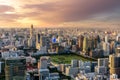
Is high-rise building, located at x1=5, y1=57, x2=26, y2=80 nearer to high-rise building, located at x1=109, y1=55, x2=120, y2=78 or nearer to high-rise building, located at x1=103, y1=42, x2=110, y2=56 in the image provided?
high-rise building, located at x1=109, y1=55, x2=120, y2=78

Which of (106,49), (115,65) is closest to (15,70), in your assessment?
(115,65)

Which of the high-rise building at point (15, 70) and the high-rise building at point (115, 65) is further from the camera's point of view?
the high-rise building at point (115, 65)

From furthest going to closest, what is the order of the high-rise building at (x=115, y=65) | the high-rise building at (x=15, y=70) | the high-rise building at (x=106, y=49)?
the high-rise building at (x=106, y=49), the high-rise building at (x=115, y=65), the high-rise building at (x=15, y=70)

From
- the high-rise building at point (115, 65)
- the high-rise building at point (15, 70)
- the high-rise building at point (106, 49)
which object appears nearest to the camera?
the high-rise building at point (15, 70)

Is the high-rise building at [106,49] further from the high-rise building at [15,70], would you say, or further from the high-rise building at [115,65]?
the high-rise building at [15,70]

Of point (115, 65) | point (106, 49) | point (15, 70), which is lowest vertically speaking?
point (115, 65)

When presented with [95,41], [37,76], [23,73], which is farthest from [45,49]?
[23,73]

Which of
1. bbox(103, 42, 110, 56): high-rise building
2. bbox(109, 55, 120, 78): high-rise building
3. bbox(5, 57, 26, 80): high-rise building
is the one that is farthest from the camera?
bbox(103, 42, 110, 56): high-rise building

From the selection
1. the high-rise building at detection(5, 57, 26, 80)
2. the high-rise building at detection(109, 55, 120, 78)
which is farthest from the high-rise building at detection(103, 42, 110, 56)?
the high-rise building at detection(5, 57, 26, 80)

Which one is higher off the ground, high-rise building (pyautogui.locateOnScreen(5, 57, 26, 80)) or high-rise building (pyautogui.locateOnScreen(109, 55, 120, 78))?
high-rise building (pyautogui.locateOnScreen(5, 57, 26, 80))

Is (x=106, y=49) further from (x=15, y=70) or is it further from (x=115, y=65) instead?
(x=15, y=70)

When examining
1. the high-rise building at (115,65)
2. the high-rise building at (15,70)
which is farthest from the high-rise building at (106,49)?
the high-rise building at (15,70)
